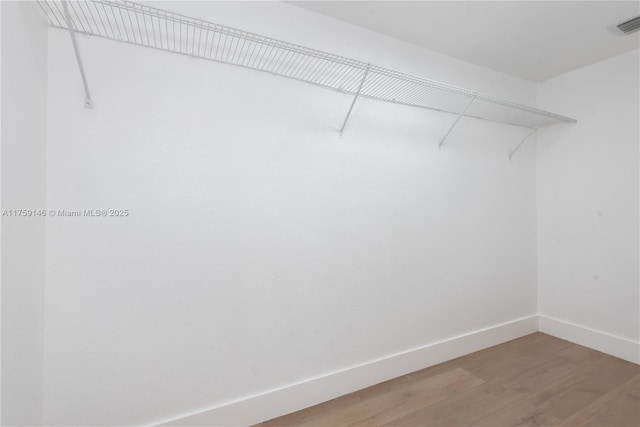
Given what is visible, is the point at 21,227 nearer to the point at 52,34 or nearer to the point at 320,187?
the point at 52,34

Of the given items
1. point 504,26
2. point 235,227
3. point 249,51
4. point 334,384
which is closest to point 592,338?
point 334,384

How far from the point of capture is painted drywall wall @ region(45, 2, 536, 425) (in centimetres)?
102

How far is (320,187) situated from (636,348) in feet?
8.09

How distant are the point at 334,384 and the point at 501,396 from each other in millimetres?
966

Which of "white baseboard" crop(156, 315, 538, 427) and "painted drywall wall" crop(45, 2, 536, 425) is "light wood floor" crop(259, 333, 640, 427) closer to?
"white baseboard" crop(156, 315, 538, 427)

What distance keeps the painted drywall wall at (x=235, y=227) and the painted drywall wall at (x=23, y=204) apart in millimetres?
51

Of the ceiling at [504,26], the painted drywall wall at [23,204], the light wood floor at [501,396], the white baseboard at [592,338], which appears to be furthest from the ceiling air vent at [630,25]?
the painted drywall wall at [23,204]

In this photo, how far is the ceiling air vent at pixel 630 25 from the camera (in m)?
1.50

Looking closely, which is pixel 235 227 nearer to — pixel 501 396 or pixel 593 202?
pixel 501 396

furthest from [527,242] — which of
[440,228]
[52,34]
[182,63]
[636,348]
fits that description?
[52,34]

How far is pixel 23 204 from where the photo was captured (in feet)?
2.80

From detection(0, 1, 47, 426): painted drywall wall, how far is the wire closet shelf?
16cm

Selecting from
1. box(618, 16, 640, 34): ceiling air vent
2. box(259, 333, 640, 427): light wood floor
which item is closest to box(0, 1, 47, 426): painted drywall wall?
box(259, 333, 640, 427): light wood floor

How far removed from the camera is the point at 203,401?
120cm
